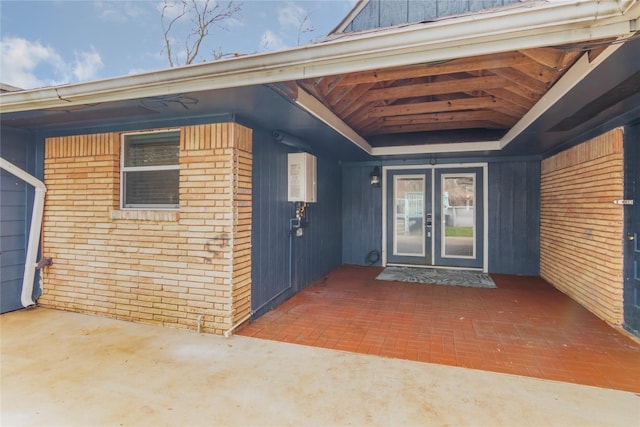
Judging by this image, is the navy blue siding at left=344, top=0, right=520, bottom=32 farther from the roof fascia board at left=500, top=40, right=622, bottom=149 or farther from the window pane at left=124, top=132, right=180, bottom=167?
the window pane at left=124, top=132, right=180, bottom=167

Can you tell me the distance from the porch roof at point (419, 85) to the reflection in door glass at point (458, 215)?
4.60 ft

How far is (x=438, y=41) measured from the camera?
1.77 m

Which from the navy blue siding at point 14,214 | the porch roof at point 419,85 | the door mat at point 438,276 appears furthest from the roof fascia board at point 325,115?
the navy blue siding at point 14,214

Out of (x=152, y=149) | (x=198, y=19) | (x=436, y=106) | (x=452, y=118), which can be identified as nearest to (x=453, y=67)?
(x=436, y=106)

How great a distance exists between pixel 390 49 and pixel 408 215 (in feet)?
17.7

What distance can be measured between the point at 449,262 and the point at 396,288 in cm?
202

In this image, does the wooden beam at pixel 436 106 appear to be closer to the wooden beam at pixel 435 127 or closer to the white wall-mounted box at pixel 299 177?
the wooden beam at pixel 435 127

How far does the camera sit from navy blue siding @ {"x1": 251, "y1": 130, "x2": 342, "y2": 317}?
3.84 metres

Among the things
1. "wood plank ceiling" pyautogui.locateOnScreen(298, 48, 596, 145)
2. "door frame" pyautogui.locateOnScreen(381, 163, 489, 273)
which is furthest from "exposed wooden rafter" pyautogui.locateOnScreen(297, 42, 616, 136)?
"door frame" pyautogui.locateOnScreen(381, 163, 489, 273)

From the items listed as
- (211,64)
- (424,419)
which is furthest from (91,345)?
(424,419)

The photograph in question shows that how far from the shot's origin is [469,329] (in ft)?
11.5

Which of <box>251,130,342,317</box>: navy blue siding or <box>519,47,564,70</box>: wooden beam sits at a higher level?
<box>519,47,564,70</box>: wooden beam

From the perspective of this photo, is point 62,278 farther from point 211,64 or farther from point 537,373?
point 537,373

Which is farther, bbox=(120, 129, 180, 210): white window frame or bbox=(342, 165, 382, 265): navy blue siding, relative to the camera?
bbox=(342, 165, 382, 265): navy blue siding
